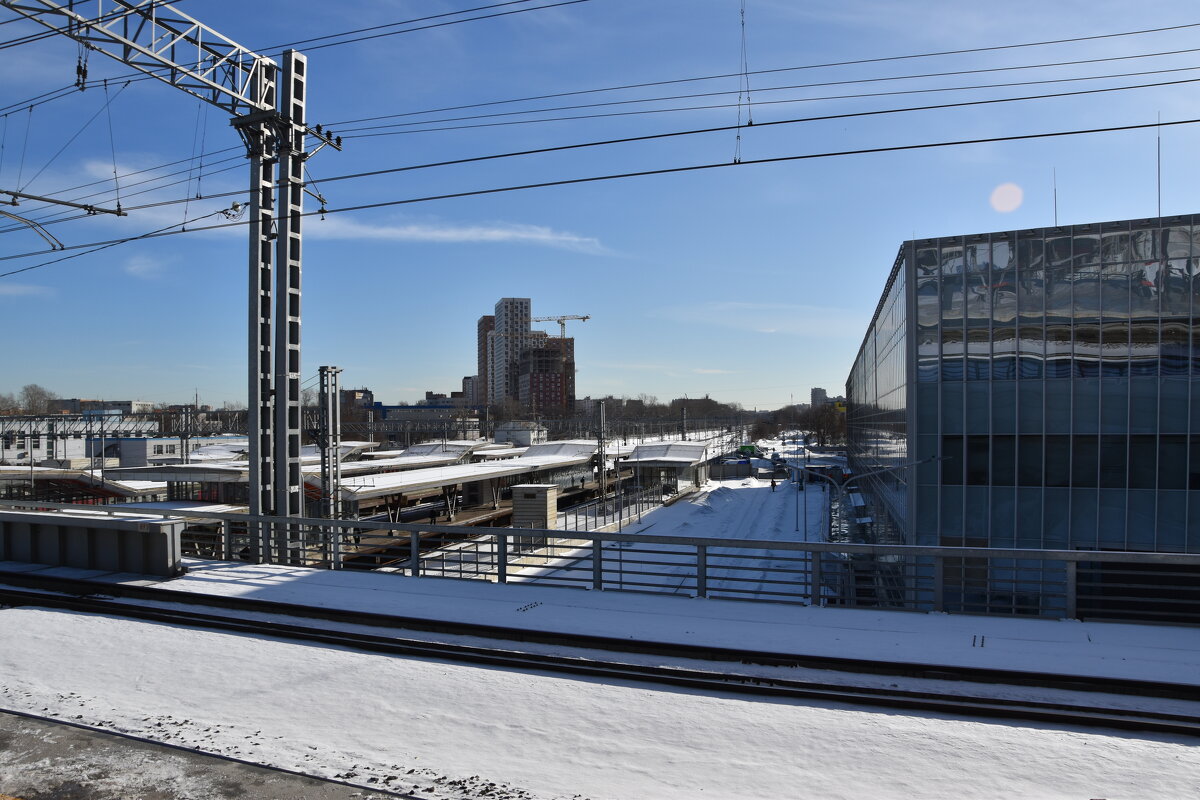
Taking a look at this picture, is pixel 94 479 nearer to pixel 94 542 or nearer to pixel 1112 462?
pixel 94 542

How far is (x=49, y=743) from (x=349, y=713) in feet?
7.47

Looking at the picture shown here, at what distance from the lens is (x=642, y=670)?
7129 mm

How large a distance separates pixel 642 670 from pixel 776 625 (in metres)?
2.20

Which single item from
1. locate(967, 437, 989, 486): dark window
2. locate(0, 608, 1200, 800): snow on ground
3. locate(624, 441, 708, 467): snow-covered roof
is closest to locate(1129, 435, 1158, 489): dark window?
locate(967, 437, 989, 486): dark window

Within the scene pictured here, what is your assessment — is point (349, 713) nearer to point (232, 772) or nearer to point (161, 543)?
point (232, 772)

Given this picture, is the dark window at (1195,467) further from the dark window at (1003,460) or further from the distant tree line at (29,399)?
the distant tree line at (29,399)

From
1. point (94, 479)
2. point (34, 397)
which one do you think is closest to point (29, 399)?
point (34, 397)

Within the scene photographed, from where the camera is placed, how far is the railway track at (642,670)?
5945mm

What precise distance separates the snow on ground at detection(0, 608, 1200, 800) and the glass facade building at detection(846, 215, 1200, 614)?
1321 centimetres

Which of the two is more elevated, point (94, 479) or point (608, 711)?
point (608, 711)

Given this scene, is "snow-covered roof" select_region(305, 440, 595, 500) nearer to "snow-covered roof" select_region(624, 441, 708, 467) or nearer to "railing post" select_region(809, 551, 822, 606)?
"snow-covered roof" select_region(624, 441, 708, 467)

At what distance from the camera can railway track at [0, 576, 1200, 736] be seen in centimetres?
595

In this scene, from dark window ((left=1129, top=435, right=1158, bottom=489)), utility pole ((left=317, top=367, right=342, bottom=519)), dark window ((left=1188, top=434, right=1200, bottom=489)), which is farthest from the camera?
utility pole ((left=317, top=367, right=342, bottom=519))

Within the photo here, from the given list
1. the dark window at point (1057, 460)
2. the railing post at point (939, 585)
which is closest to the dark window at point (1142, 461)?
the dark window at point (1057, 460)
